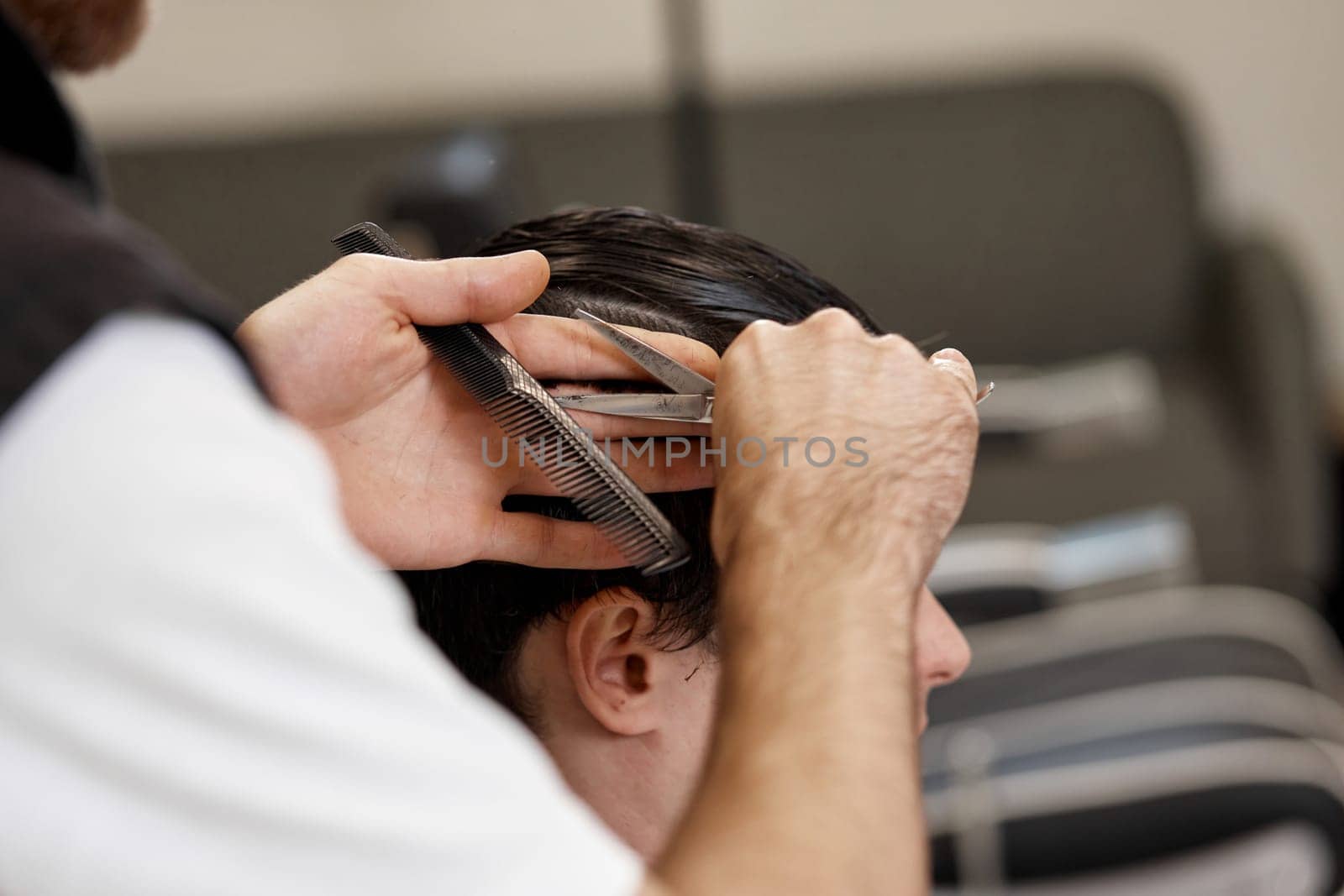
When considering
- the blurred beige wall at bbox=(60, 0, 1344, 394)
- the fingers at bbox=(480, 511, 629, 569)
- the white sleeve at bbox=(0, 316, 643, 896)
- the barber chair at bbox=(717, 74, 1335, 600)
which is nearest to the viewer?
the white sleeve at bbox=(0, 316, 643, 896)

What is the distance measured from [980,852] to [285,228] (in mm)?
1003

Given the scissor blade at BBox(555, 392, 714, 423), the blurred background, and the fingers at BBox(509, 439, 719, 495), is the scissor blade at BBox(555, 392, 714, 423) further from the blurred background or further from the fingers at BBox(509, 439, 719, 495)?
the blurred background

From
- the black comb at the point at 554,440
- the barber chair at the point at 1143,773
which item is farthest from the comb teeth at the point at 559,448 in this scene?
the barber chair at the point at 1143,773

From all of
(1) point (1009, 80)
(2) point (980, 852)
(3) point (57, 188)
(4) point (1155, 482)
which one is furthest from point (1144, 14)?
(3) point (57, 188)

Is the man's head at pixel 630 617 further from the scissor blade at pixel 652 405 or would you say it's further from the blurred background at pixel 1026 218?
the blurred background at pixel 1026 218

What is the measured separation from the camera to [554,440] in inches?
29.1

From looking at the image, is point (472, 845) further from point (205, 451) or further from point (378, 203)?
point (378, 203)

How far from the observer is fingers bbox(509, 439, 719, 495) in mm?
779

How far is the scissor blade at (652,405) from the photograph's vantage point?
756 mm

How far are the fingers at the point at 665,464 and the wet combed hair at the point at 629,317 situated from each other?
1.1 inches

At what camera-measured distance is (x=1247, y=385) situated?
265cm

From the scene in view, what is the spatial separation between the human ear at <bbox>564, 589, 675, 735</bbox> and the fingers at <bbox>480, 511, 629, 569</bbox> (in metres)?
0.04

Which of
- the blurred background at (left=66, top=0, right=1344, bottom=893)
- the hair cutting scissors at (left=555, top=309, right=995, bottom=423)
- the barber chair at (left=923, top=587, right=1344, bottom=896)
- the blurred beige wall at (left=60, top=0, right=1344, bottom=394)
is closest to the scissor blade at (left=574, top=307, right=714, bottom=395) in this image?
the hair cutting scissors at (left=555, top=309, right=995, bottom=423)

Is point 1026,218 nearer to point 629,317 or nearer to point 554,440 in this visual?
point 629,317
